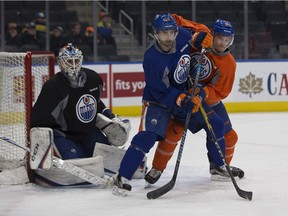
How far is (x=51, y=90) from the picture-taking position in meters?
4.13

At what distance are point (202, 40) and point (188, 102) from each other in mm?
385

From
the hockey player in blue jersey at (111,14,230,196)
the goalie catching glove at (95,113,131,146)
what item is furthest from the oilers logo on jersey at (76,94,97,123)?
the hockey player in blue jersey at (111,14,230,196)

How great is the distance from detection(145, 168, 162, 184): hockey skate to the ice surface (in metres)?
0.05

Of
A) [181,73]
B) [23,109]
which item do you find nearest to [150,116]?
[181,73]

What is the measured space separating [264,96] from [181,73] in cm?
456

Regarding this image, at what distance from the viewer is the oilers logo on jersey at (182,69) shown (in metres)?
3.94

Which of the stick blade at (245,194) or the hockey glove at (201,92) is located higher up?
the hockey glove at (201,92)

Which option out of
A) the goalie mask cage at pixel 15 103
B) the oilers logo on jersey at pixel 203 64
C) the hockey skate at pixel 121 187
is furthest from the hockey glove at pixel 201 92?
the goalie mask cage at pixel 15 103

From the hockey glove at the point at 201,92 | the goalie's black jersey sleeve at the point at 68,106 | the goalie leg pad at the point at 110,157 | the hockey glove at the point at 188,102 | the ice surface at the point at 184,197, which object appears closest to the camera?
the ice surface at the point at 184,197

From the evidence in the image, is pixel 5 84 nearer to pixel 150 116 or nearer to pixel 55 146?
pixel 55 146

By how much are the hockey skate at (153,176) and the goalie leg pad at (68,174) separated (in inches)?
10.1

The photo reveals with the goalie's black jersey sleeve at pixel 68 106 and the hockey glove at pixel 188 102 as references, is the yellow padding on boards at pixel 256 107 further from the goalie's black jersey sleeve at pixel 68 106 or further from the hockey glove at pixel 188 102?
the hockey glove at pixel 188 102

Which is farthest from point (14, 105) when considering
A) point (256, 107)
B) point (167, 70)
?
point (256, 107)

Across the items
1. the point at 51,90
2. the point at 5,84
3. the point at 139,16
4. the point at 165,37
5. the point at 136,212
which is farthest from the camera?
the point at 139,16
